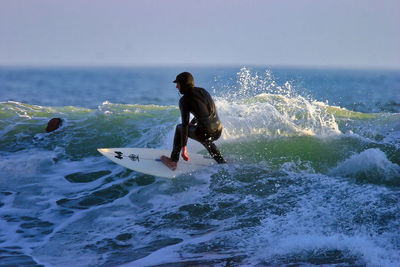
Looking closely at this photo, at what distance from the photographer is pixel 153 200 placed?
6.82 metres

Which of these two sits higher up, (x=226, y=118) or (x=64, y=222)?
(x=226, y=118)

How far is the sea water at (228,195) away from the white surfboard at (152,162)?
0.62 ft

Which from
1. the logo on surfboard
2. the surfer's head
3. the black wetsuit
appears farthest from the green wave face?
the surfer's head

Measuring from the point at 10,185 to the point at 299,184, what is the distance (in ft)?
17.8

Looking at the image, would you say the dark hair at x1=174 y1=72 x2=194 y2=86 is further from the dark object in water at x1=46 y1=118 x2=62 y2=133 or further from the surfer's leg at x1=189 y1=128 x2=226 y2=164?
the dark object in water at x1=46 y1=118 x2=62 y2=133

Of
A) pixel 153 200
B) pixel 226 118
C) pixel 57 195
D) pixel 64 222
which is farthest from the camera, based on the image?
pixel 226 118

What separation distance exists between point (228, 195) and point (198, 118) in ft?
4.44

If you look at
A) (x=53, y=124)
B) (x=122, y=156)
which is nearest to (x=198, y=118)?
(x=122, y=156)

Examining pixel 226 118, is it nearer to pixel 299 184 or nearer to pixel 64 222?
pixel 299 184

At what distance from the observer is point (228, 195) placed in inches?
259

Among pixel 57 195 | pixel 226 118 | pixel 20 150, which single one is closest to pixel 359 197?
pixel 226 118

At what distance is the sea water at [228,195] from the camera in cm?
486

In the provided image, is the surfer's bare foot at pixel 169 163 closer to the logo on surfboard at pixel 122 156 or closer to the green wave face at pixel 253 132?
the logo on surfboard at pixel 122 156

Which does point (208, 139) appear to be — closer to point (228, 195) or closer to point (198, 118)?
point (198, 118)
